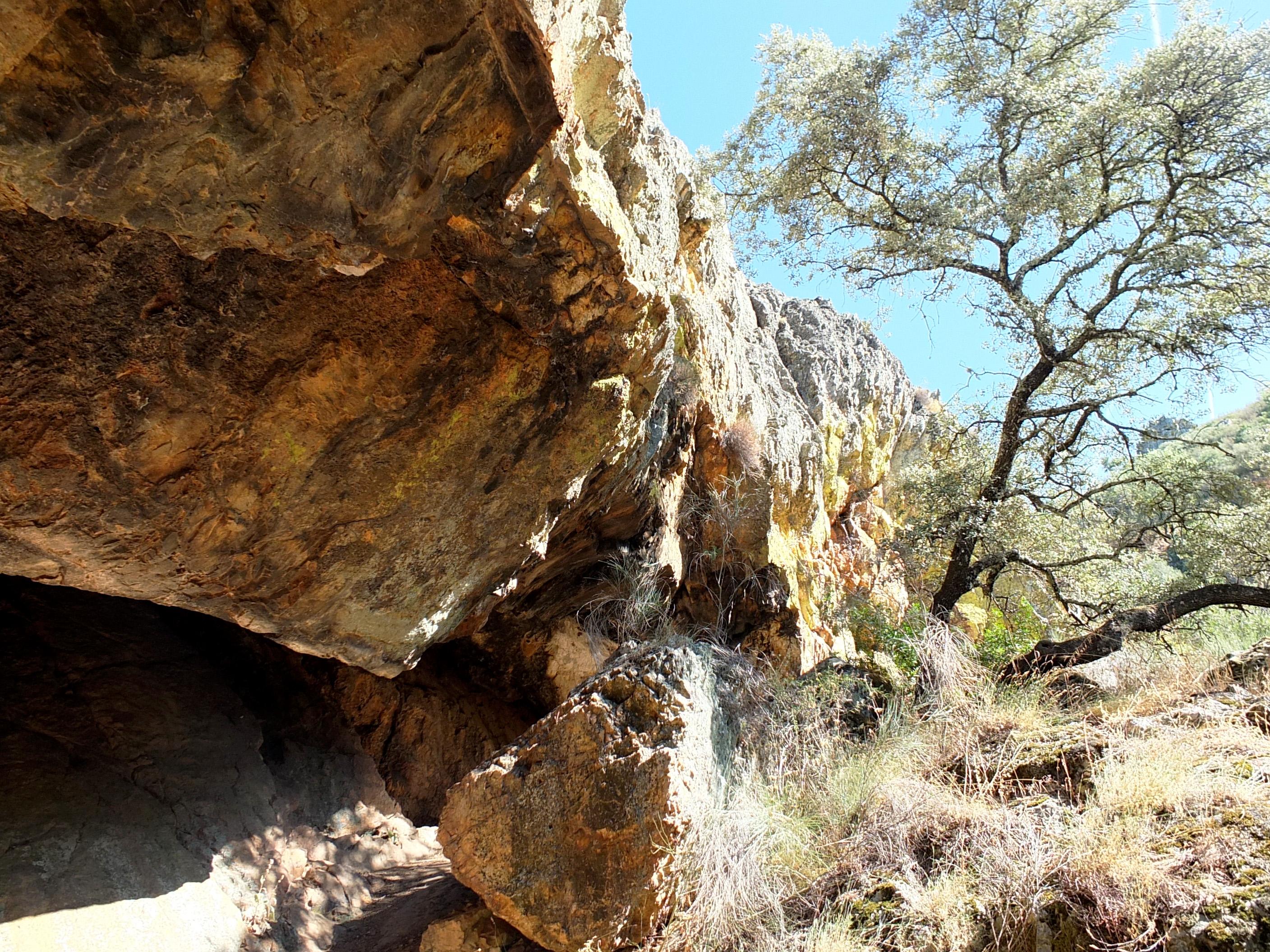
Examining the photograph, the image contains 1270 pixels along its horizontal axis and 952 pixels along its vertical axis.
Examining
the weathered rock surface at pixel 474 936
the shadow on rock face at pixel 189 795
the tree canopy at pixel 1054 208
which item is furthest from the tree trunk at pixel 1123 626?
the shadow on rock face at pixel 189 795

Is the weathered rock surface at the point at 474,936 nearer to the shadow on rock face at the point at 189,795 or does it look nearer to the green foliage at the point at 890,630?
the shadow on rock face at the point at 189,795

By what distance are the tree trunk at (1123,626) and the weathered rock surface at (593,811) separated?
3.23 meters

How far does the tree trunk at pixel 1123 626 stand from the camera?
20.4ft

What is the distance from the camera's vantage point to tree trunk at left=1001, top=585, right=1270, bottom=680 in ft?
20.4

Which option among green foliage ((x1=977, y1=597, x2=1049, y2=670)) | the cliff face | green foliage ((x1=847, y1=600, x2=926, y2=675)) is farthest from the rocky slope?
green foliage ((x1=977, y1=597, x2=1049, y2=670))

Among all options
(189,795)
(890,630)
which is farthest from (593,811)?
(890,630)

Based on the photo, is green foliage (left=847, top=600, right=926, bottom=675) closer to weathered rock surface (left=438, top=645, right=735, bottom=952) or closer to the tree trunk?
the tree trunk

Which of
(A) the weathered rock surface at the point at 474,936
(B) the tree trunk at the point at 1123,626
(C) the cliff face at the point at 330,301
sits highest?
(C) the cliff face at the point at 330,301

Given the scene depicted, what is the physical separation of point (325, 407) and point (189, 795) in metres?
2.98

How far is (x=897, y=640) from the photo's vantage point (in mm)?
8359

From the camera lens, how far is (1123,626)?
21.4 feet

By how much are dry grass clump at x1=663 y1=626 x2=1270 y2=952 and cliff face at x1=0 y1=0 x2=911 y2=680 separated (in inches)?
90.6

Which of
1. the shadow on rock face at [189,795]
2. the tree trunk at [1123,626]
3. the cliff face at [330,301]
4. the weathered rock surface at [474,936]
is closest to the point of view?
the cliff face at [330,301]

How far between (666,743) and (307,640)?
2190mm
